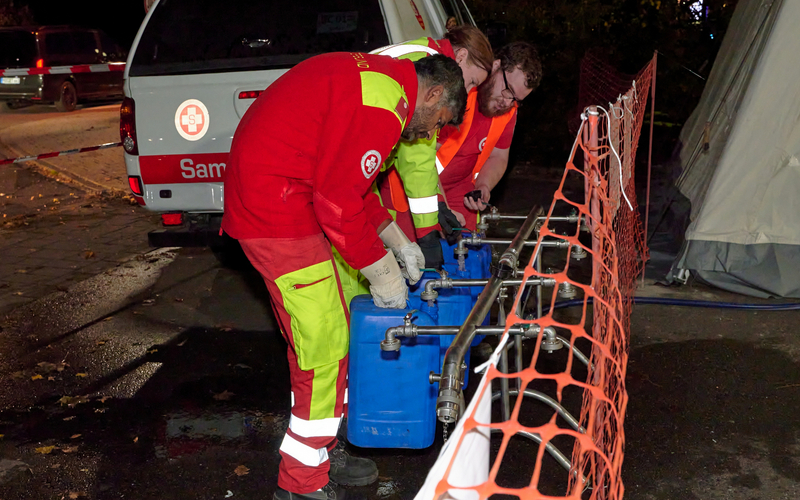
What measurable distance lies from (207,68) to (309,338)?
248 cm

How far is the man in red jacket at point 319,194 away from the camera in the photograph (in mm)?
2309

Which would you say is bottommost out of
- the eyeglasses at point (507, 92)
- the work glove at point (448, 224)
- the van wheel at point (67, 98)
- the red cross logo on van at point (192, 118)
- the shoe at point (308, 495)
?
the shoe at point (308, 495)

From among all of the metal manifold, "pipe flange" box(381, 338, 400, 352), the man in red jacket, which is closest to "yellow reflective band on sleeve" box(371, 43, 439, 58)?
the man in red jacket

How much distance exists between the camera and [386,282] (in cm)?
252

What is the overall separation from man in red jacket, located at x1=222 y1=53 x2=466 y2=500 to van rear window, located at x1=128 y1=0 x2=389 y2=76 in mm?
1945

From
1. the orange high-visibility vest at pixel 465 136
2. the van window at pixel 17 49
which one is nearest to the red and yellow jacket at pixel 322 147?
the orange high-visibility vest at pixel 465 136

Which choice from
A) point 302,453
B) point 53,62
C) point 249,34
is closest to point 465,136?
point 249,34

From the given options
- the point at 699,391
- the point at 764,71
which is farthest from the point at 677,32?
the point at 699,391

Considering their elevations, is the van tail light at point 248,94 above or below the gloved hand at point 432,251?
above

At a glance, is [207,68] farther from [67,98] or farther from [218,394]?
[67,98]

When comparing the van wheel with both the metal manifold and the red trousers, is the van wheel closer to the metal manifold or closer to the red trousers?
the metal manifold

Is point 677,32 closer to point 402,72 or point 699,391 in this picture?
point 699,391

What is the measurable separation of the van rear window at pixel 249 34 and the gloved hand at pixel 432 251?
1.61m

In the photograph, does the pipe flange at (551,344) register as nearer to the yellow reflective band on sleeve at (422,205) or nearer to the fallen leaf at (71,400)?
the yellow reflective band on sleeve at (422,205)
